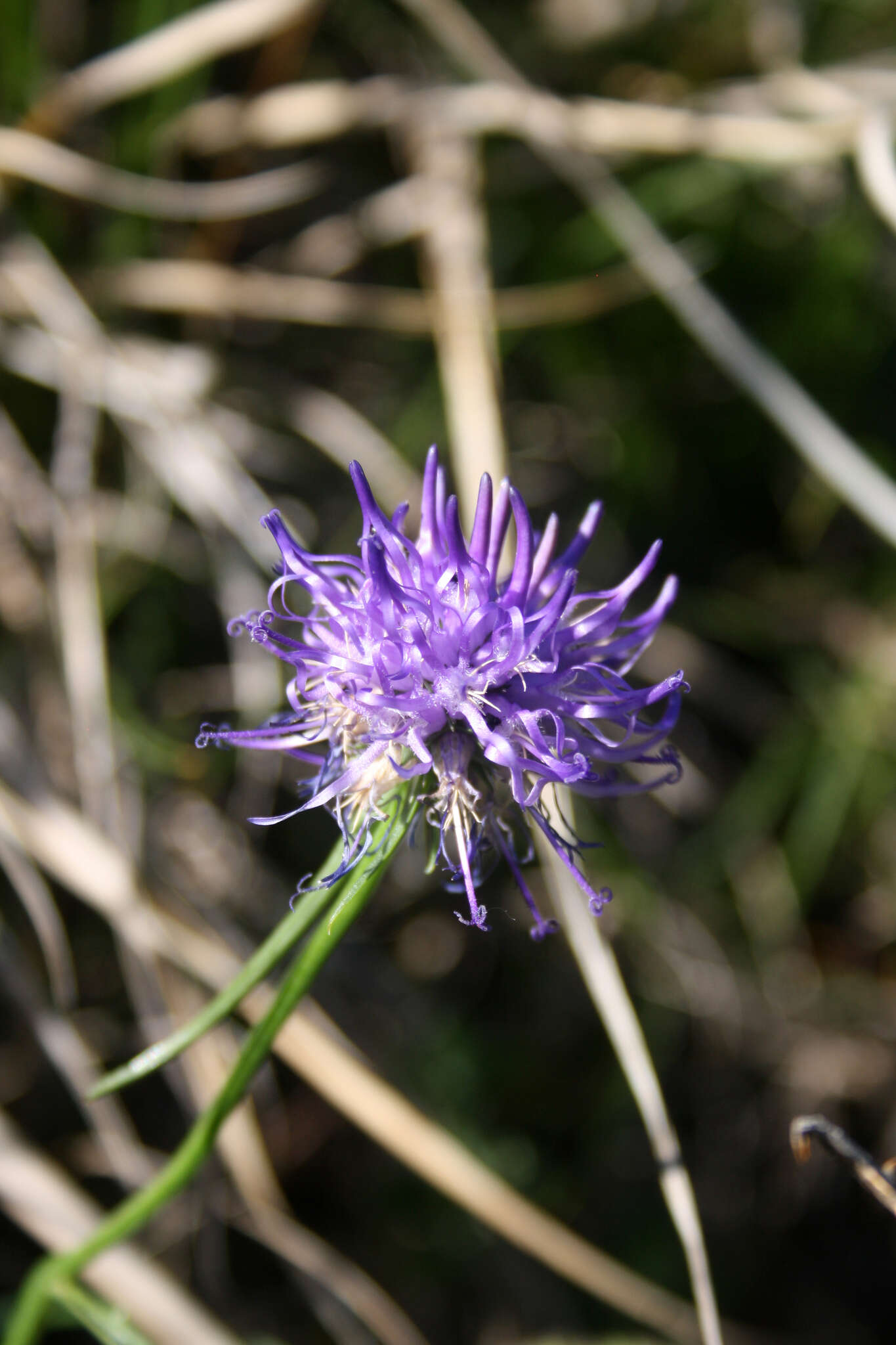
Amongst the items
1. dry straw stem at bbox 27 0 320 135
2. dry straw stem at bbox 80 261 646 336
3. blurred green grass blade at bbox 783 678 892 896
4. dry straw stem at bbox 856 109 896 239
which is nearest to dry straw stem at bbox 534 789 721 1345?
blurred green grass blade at bbox 783 678 892 896

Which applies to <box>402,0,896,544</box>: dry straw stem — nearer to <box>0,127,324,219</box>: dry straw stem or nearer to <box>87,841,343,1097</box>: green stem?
<box>0,127,324,219</box>: dry straw stem

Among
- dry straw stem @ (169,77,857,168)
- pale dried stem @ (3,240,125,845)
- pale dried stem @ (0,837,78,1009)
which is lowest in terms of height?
pale dried stem @ (0,837,78,1009)

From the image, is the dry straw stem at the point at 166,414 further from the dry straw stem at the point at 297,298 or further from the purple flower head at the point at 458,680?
the purple flower head at the point at 458,680

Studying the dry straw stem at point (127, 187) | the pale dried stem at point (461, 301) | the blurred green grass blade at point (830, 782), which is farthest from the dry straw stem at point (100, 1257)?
the dry straw stem at point (127, 187)

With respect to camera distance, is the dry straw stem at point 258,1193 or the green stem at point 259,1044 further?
the dry straw stem at point 258,1193

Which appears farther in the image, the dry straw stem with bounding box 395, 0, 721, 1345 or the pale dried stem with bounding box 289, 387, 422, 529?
the pale dried stem with bounding box 289, 387, 422, 529

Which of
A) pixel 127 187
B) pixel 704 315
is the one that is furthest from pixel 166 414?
pixel 704 315

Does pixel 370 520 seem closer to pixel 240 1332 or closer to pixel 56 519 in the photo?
pixel 56 519
